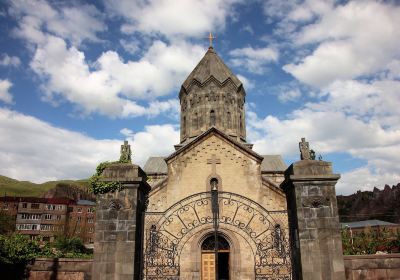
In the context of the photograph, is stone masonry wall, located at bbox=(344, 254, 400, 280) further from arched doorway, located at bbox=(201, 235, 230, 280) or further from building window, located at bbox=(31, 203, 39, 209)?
building window, located at bbox=(31, 203, 39, 209)

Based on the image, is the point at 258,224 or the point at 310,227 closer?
the point at 310,227

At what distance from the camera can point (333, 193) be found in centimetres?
782

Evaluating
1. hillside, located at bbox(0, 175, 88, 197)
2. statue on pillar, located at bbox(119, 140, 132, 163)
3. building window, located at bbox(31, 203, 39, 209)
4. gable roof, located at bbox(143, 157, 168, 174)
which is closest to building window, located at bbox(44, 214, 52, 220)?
building window, located at bbox(31, 203, 39, 209)

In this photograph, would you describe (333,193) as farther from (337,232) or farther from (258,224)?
(258,224)

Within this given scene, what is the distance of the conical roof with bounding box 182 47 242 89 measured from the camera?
86.2ft

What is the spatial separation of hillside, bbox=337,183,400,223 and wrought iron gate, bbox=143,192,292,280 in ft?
169

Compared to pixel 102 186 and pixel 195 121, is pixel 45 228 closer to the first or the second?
pixel 195 121

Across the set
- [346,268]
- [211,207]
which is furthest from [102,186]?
[211,207]

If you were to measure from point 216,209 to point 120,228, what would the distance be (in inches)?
120

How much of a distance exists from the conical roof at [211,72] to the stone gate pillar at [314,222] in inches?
739

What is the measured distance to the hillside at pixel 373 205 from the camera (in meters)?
62.5

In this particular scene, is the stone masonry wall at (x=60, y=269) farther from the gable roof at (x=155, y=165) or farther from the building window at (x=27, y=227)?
the building window at (x=27, y=227)

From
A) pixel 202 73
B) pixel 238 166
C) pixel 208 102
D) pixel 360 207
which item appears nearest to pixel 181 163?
pixel 238 166

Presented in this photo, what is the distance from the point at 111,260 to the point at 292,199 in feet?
15.3
